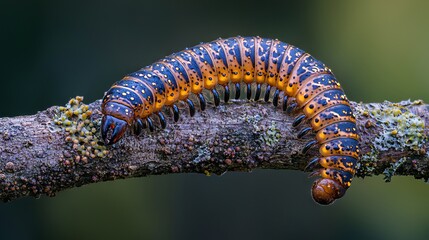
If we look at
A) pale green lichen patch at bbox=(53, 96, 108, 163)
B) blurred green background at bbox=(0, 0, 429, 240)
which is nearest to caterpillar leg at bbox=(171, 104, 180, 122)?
pale green lichen patch at bbox=(53, 96, 108, 163)

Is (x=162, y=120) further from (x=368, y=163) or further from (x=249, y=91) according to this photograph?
(x=368, y=163)

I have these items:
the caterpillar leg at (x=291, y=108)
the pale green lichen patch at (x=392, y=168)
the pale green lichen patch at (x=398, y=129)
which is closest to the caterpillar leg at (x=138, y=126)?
the caterpillar leg at (x=291, y=108)

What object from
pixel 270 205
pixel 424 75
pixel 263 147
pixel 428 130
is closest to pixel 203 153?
pixel 263 147

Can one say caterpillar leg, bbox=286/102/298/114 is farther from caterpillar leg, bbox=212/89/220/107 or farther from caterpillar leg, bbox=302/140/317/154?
caterpillar leg, bbox=212/89/220/107

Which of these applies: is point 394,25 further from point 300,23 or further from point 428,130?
point 428,130

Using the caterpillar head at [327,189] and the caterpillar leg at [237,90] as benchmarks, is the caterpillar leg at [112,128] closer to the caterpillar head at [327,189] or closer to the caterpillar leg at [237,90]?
the caterpillar leg at [237,90]

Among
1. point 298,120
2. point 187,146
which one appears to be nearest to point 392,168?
point 298,120
